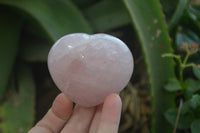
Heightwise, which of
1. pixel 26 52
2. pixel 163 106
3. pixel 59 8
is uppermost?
pixel 59 8

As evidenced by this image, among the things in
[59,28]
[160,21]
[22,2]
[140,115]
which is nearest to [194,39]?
[160,21]

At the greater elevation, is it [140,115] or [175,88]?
[175,88]

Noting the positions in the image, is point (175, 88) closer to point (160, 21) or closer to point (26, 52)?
point (160, 21)

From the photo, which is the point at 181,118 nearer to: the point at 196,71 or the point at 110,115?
the point at 196,71

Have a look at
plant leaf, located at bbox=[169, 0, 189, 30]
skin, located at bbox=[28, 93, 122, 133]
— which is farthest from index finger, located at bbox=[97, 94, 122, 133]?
plant leaf, located at bbox=[169, 0, 189, 30]

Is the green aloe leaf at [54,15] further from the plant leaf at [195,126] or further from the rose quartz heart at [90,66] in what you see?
the plant leaf at [195,126]

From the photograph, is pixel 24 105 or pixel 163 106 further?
pixel 24 105

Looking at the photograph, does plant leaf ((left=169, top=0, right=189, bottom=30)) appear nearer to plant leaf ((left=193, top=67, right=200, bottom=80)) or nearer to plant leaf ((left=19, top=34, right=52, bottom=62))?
plant leaf ((left=193, top=67, right=200, bottom=80))

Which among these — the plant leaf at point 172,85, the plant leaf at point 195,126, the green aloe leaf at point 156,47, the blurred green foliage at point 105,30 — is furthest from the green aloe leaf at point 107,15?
the plant leaf at point 195,126
